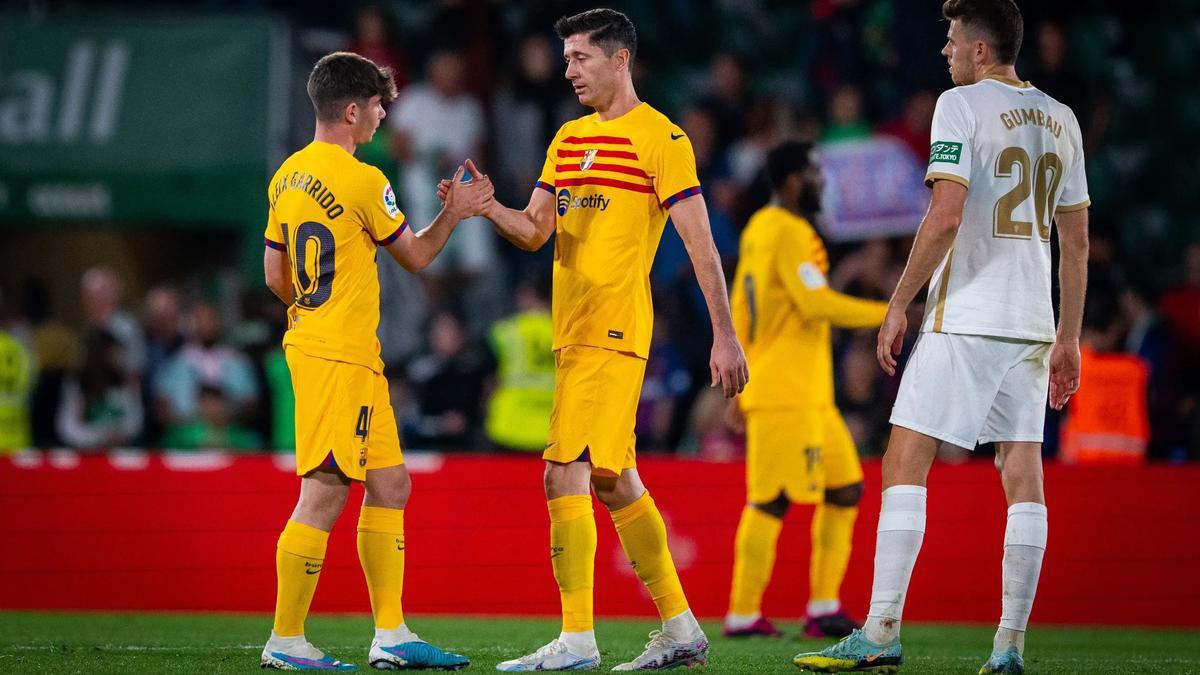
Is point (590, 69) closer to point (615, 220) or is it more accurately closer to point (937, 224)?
point (615, 220)

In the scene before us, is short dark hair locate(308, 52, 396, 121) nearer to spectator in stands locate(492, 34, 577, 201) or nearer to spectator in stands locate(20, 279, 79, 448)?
spectator in stands locate(20, 279, 79, 448)

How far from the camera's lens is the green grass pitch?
638 centimetres

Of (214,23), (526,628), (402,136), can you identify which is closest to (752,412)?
(526,628)

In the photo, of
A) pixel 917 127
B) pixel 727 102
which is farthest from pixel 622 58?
pixel 727 102

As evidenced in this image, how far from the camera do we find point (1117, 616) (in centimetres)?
933

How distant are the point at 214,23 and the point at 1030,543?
31.3 ft

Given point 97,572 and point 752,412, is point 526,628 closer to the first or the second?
point 752,412

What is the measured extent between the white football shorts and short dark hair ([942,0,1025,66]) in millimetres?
1094

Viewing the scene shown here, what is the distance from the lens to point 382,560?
20.1 ft

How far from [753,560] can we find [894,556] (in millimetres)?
2525

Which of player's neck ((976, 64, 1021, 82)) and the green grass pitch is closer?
player's neck ((976, 64, 1021, 82))

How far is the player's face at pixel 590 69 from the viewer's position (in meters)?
6.25

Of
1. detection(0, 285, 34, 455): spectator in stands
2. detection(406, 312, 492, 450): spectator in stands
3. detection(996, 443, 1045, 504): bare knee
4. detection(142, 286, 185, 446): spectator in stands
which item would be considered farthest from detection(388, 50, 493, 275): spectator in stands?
detection(996, 443, 1045, 504): bare knee

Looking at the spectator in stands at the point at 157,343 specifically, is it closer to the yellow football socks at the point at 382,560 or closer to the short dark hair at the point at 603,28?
the yellow football socks at the point at 382,560
